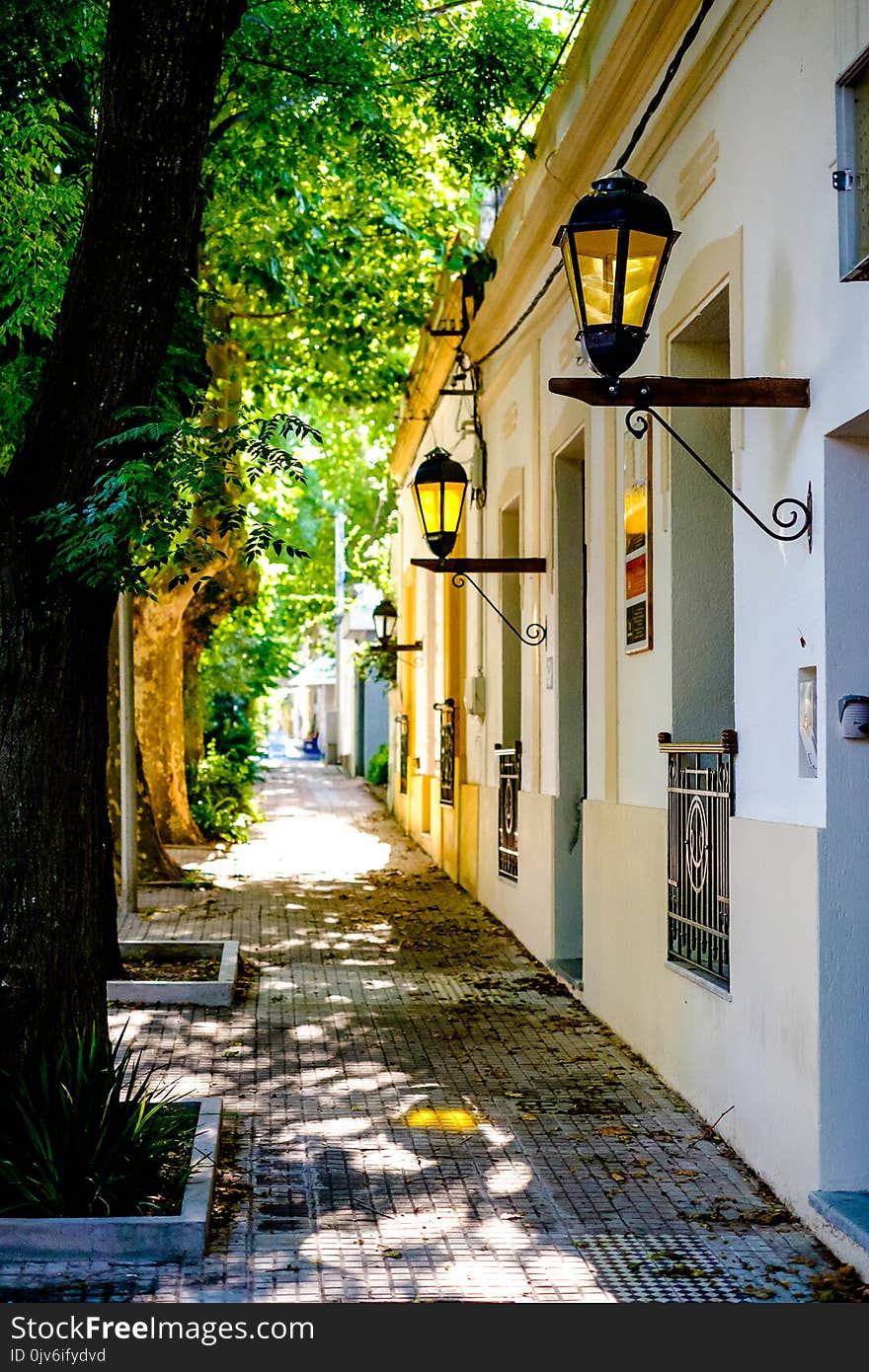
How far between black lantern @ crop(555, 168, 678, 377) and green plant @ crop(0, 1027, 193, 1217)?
3.16 metres


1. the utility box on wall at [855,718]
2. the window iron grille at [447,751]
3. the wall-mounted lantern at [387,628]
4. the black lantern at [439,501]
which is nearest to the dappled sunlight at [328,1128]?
the utility box on wall at [855,718]

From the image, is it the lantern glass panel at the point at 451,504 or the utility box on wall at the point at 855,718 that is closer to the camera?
the utility box on wall at the point at 855,718

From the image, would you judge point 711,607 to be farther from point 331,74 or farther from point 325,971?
point 331,74

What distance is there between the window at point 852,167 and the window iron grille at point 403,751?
18295 millimetres

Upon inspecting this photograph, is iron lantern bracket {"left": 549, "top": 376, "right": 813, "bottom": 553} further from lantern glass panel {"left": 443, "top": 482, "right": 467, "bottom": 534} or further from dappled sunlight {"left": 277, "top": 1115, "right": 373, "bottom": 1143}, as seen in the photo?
lantern glass panel {"left": 443, "top": 482, "right": 467, "bottom": 534}

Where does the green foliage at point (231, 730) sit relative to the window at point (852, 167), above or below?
below

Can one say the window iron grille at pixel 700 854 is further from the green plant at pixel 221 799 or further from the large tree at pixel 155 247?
the green plant at pixel 221 799

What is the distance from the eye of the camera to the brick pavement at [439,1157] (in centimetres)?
481

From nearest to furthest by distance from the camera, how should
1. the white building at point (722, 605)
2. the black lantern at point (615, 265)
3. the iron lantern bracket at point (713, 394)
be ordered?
the white building at point (722, 605) → the iron lantern bracket at point (713, 394) → the black lantern at point (615, 265)

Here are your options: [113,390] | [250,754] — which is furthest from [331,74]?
[250,754]

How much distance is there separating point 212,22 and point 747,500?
2861 millimetres

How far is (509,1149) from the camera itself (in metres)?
6.38

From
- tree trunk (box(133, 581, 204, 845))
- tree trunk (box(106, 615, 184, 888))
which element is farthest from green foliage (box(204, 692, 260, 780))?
tree trunk (box(106, 615, 184, 888))

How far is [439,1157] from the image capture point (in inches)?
246
